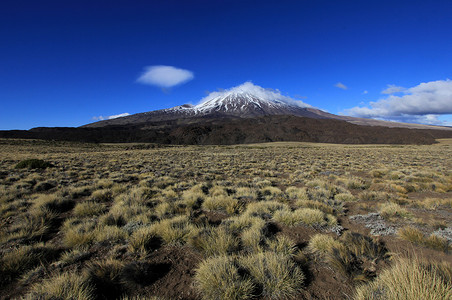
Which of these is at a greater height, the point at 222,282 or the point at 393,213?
the point at 222,282

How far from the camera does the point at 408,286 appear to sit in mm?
2125

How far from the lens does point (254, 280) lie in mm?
2639

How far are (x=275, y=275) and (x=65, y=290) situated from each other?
2646 mm

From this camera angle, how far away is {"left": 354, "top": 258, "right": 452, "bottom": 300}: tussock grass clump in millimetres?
1999

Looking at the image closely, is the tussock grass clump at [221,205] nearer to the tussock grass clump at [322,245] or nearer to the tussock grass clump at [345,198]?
the tussock grass clump at [322,245]

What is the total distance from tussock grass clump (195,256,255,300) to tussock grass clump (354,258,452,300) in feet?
4.37

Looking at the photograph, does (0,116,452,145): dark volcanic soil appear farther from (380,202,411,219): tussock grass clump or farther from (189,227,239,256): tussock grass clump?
(189,227,239,256): tussock grass clump

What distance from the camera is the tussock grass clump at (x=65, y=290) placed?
226cm

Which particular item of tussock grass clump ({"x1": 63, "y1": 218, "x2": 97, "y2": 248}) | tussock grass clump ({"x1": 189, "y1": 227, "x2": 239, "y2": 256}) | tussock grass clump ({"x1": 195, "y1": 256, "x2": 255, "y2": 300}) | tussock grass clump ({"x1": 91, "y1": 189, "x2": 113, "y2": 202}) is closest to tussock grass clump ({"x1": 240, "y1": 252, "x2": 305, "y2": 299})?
tussock grass clump ({"x1": 195, "y1": 256, "x2": 255, "y2": 300})

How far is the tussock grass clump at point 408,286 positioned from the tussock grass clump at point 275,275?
2.33 ft

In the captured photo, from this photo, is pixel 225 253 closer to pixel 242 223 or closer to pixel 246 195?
pixel 242 223

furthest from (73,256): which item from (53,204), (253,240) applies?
(53,204)

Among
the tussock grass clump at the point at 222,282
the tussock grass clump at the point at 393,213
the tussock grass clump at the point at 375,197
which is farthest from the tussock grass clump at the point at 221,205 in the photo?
the tussock grass clump at the point at 375,197

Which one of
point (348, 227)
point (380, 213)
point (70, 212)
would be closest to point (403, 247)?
point (348, 227)
